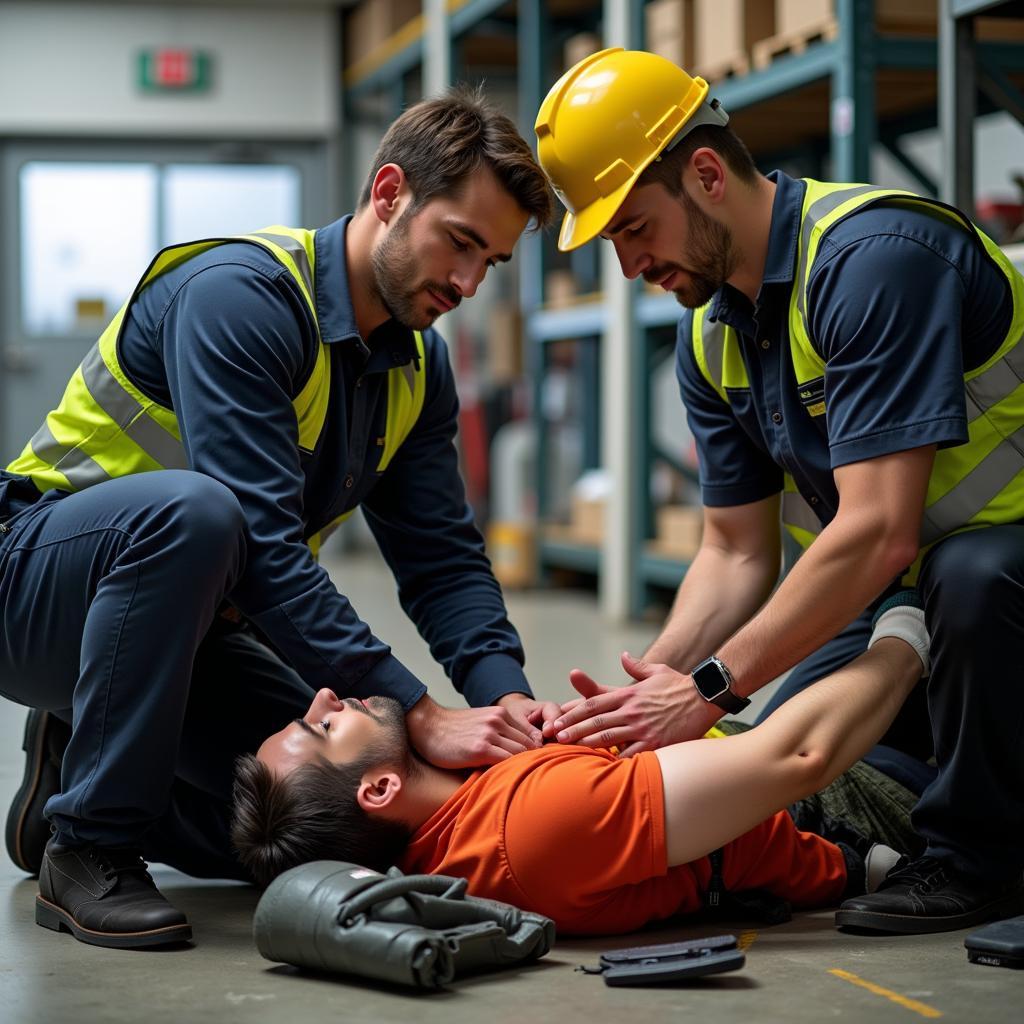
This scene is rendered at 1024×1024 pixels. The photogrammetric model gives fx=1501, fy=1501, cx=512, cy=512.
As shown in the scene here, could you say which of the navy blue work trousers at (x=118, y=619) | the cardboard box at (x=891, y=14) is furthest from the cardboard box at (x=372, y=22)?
the navy blue work trousers at (x=118, y=619)

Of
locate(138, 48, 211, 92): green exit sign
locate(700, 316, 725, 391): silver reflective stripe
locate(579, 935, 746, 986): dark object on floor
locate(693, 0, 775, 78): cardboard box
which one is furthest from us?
locate(138, 48, 211, 92): green exit sign

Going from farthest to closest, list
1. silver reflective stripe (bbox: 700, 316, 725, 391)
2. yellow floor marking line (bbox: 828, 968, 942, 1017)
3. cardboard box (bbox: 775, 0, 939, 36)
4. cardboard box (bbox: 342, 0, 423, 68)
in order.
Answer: cardboard box (bbox: 342, 0, 423, 68), cardboard box (bbox: 775, 0, 939, 36), silver reflective stripe (bbox: 700, 316, 725, 391), yellow floor marking line (bbox: 828, 968, 942, 1017)

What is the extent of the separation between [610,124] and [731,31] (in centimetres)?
317

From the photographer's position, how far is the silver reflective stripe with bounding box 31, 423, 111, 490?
2.55 metres

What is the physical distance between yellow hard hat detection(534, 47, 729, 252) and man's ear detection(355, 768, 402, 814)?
3.16 feet

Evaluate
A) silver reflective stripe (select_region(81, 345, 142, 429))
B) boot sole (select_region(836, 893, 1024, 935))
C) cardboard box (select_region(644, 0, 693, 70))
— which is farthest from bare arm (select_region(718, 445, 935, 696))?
cardboard box (select_region(644, 0, 693, 70))

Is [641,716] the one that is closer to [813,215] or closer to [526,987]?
[526,987]

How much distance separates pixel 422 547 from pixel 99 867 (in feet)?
3.03

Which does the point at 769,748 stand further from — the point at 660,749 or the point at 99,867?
the point at 99,867

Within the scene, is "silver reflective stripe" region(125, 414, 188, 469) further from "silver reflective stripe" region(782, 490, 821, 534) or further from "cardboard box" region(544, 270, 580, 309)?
"cardboard box" region(544, 270, 580, 309)

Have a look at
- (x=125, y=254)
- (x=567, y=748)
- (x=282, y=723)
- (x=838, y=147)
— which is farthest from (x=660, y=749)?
(x=125, y=254)

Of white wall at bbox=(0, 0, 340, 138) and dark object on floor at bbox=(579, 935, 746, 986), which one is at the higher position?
white wall at bbox=(0, 0, 340, 138)

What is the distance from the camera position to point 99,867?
7.38 feet

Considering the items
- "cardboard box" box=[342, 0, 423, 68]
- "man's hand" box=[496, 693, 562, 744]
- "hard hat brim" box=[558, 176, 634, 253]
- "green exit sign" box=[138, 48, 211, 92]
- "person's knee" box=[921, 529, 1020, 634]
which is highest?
"cardboard box" box=[342, 0, 423, 68]
